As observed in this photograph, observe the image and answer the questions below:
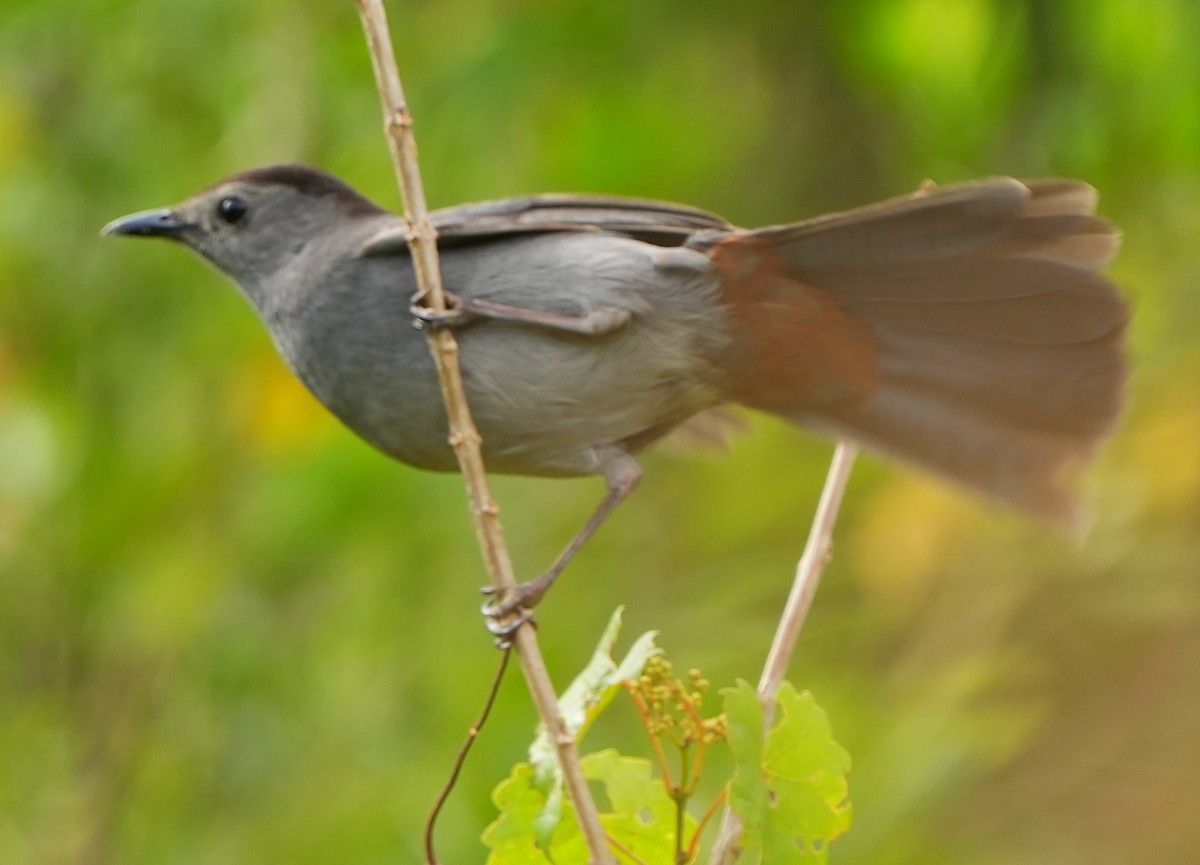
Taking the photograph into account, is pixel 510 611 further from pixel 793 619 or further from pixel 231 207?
pixel 231 207

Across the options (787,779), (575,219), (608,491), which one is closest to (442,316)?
(575,219)

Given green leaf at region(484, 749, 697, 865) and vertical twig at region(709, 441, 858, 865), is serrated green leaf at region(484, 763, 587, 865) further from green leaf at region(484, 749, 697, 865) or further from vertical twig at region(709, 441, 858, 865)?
vertical twig at region(709, 441, 858, 865)

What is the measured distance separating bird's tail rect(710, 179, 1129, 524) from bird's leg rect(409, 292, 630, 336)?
0.26 meters

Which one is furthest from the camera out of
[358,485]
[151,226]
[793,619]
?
[358,485]

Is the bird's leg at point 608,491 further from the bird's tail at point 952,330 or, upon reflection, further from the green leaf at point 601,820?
the green leaf at point 601,820

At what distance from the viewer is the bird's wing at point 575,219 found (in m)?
3.50

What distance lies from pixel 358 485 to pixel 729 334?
144cm

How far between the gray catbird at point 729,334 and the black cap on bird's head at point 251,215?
0.25 metres

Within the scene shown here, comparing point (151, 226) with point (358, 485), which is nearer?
point (151, 226)

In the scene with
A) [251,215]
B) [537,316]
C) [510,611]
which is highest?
[251,215]

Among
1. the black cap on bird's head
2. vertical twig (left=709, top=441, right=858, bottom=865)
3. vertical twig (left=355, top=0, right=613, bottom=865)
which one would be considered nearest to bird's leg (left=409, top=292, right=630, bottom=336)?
vertical twig (left=355, top=0, right=613, bottom=865)

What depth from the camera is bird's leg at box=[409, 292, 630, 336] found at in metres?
3.39

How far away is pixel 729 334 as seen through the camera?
11.8 feet

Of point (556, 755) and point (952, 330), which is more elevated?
point (952, 330)
